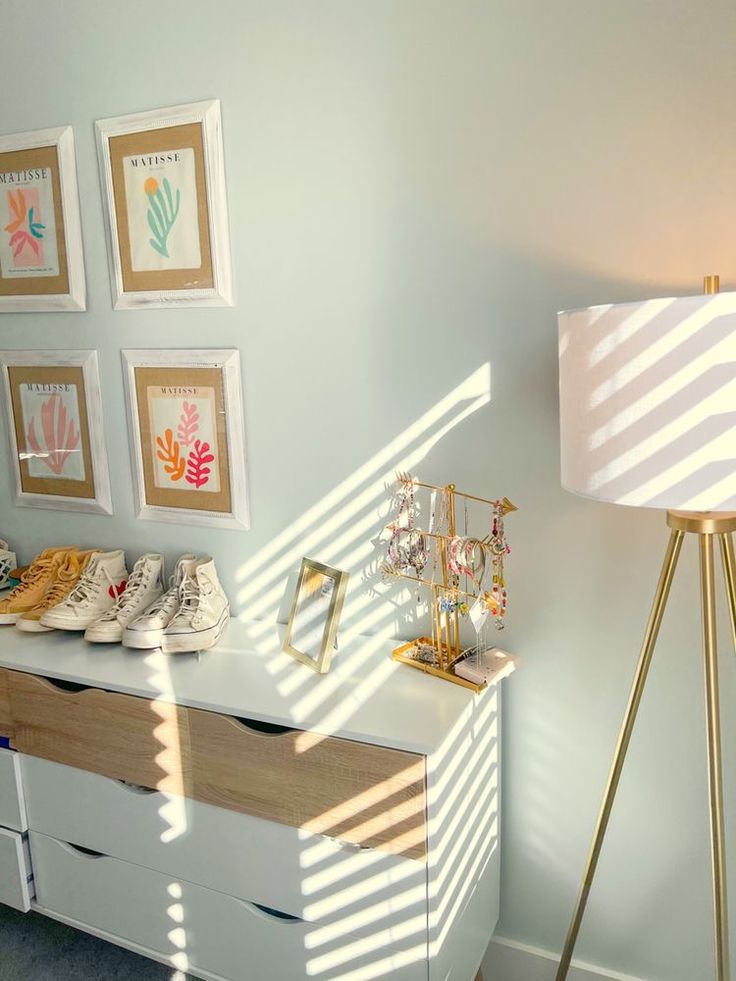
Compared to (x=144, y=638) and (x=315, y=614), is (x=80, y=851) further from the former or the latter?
(x=315, y=614)

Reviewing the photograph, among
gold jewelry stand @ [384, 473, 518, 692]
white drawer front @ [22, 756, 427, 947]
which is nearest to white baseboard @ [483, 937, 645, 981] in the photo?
white drawer front @ [22, 756, 427, 947]

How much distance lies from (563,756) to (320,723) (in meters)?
0.57

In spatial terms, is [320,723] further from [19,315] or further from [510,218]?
[19,315]

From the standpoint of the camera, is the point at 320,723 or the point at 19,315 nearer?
the point at 320,723

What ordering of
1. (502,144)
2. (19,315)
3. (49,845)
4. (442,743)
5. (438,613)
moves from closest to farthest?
(442,743) < (502,144) < (438,613) < (49,845) < (19,315)

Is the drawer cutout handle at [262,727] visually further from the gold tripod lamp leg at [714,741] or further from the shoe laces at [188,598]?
the gold tripod lamp leg at [714,741]

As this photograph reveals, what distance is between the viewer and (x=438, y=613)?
1687 mm

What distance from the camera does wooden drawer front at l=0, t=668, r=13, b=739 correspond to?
183 cm

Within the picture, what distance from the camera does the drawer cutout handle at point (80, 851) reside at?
1.83 m

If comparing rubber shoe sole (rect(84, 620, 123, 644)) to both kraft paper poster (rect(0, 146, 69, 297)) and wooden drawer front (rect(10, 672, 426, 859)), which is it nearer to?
wooden drawer front (rect(10, 672, 426, 859))

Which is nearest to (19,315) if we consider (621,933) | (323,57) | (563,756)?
(323,57)

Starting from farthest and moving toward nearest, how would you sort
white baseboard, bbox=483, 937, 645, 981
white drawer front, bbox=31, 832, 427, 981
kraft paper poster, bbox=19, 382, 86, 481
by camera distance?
kraft paper poster, bbox=19, 382, 86, 481
white baseboard, bbox=483, 937, 645, 981
white drawer front, bbox=31, 832, 427, 981

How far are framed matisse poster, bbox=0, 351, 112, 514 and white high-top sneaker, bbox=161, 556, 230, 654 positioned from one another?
1.39ft

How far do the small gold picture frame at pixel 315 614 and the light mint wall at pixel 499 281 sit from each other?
0.14 m
